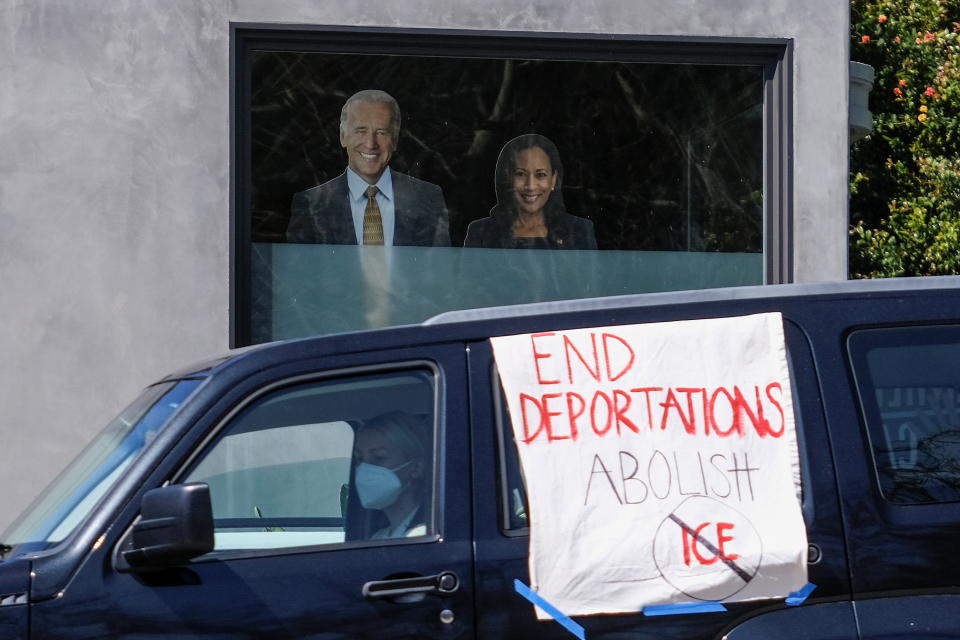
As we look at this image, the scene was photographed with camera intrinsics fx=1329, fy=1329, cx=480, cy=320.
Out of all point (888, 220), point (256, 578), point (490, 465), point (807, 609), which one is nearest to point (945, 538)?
point (807, 609)

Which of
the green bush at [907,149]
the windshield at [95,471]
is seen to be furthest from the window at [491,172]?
the green bush at [907,149]

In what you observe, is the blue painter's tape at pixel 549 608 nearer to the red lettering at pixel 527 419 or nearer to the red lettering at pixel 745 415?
the red lettering at pixel 527 419

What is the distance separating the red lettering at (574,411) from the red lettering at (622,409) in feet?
0.26

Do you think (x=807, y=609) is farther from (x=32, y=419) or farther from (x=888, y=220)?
(x=888, y=220)

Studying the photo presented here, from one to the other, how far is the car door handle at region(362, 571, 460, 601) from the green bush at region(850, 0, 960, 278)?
34.6ft

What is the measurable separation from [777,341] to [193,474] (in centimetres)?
157

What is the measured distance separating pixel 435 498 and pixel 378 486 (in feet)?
0.64

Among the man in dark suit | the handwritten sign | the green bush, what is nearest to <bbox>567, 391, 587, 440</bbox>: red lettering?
the handwritten sign

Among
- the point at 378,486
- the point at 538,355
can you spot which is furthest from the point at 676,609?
the point at 378,486

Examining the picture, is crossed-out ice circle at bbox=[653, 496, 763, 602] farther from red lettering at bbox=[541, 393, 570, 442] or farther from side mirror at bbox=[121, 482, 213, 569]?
side mirror at bbox=[121, 482, 213, 569]

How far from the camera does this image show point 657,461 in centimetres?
342

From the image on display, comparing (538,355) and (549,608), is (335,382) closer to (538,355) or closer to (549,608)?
(538,355)

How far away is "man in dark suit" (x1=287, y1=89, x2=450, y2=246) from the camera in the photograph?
27.0ft

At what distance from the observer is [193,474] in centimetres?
343
